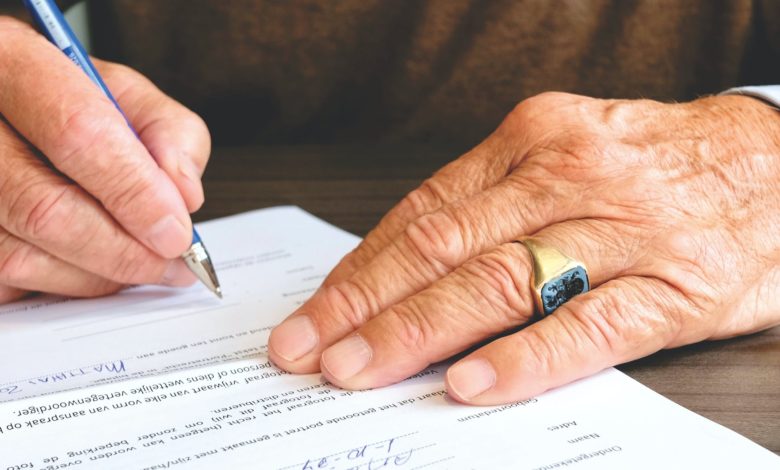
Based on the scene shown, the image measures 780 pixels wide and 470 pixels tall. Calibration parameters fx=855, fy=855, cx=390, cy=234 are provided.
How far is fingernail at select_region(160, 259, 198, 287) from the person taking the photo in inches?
30.4

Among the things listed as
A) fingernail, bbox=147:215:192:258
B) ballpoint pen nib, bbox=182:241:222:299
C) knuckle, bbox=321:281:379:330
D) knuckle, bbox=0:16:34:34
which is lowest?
ballpoint pen nib, bbox=182:241:222:299

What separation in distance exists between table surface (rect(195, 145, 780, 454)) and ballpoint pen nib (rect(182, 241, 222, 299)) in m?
0.20

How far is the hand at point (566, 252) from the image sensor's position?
0.56 meters

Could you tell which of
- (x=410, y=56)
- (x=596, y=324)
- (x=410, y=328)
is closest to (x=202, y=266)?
(x=410, y=328)

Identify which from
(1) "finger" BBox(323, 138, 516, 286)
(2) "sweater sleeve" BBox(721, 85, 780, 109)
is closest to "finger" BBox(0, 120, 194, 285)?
(1) "finger" BBox(323, 138, 516, 286)

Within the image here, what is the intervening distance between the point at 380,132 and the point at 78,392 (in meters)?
0.88

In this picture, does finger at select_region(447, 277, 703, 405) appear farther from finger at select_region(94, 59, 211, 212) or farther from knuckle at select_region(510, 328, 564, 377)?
finger at select_region(94, 59, 211, 212)

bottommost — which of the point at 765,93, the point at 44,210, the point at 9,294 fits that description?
the point at 9,294

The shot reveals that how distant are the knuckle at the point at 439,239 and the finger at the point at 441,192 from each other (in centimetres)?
4

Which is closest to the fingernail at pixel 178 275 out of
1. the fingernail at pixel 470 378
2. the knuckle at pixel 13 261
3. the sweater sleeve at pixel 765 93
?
the knuckle at pixel 13 261

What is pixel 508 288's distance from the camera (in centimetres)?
59

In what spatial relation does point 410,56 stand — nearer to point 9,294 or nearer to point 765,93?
point 765,93

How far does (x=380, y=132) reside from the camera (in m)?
1.36

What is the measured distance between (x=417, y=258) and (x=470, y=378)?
0.14 meters
